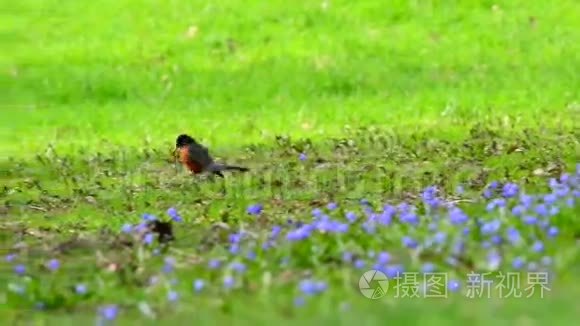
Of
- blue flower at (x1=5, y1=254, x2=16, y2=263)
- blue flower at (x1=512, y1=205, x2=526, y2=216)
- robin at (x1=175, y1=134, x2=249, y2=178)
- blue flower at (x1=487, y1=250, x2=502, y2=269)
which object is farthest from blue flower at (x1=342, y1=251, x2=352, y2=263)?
robin at (x1=175, y1=134, x2=249, y2=178)

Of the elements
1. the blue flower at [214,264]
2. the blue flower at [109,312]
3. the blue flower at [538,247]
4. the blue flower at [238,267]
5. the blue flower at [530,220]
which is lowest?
the blue flower at [109,312]

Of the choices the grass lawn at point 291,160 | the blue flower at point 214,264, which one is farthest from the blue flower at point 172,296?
the blue flower at point 214,264

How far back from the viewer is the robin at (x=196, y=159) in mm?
11078

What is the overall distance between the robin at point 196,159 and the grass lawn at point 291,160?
15 cm

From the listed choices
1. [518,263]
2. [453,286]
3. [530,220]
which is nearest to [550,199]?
[530,220]

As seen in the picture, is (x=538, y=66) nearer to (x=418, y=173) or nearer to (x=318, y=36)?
(x=318, y=36)

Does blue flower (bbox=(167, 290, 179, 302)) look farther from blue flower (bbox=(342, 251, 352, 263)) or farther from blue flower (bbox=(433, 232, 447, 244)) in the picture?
blue flower (bbox=(433, 232, 447, 244))

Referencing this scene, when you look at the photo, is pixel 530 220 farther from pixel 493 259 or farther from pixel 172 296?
pixel 172 296

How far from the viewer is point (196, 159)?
11102mm

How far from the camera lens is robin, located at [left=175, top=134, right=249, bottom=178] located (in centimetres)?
1108

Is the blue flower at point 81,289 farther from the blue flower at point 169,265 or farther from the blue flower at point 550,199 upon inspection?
the blue flower at point 550,199

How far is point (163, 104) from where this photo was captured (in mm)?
16906

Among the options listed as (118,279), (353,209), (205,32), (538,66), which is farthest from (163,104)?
(118,279)

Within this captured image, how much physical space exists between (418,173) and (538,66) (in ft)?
23.3
